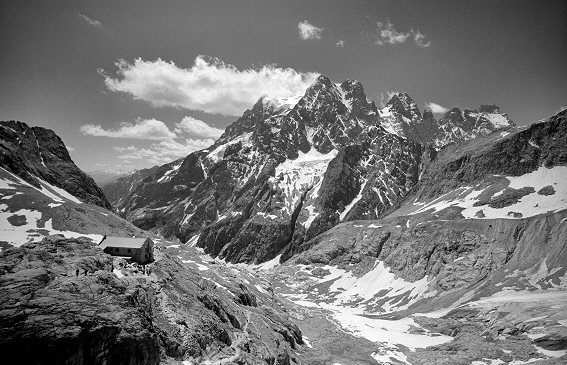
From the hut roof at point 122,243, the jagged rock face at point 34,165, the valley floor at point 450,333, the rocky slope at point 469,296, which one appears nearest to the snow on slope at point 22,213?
the jagged rock face at point 34,165

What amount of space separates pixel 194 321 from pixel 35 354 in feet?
80.2

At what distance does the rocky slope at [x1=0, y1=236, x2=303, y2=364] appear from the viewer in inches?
1242

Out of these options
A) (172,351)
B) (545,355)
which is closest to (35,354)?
(172,351)

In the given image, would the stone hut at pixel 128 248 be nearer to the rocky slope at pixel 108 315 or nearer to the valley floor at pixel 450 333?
the rocky slope at pixel 108 315

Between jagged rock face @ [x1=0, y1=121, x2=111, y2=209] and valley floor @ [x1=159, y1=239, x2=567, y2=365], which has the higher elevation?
jagged rock face @ [x1=0, y1=121, x2=111, y2=209]

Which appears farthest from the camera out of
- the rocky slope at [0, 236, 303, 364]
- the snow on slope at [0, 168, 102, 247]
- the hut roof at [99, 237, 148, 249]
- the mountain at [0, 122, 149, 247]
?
the mountain at [0, 122, 149, 247]

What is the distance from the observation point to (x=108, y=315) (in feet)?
120

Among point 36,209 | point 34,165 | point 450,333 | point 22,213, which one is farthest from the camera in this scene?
point 34,165

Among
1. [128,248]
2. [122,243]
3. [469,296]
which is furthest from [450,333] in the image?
[122,243]

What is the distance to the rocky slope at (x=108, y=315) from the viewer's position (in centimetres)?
3155

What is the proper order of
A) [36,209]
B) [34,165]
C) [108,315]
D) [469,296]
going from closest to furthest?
[108,315] → [36,209] → [469,296] → [34,165]

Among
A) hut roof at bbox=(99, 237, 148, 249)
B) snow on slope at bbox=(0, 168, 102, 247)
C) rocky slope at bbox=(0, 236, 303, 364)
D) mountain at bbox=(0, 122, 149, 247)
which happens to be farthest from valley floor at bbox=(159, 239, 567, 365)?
snow on slope at bbox=(0, 168, 102, 247)

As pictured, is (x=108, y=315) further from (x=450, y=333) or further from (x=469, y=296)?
(x=469, y=296)

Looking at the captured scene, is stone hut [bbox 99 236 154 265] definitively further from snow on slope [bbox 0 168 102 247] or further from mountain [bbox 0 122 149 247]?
mountain [bbox 0 122 149 247]
